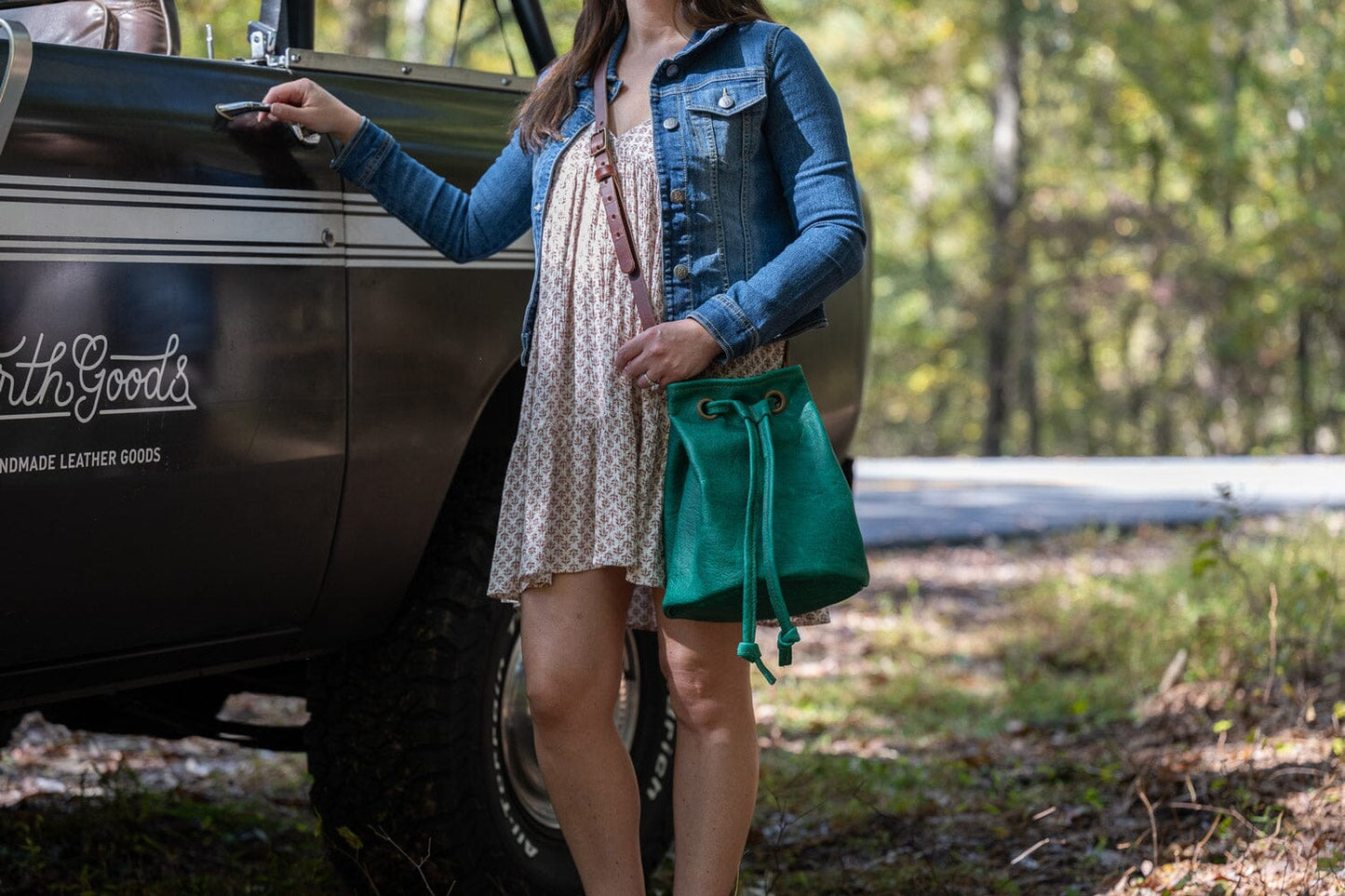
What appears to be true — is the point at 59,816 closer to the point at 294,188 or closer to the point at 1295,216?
the point at 294,188

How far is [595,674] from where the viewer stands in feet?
8.14

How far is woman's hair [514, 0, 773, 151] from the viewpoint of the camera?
8.30ft

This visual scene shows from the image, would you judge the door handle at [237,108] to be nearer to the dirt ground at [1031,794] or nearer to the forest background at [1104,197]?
the dirt ground at [1031,794]

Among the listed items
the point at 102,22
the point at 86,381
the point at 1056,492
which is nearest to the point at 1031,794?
the point at 86,381

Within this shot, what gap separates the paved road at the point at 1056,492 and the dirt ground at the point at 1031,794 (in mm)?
4044

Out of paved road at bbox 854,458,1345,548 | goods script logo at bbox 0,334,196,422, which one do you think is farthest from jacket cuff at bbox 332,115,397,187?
paved road at bbox 854,458,1345,548

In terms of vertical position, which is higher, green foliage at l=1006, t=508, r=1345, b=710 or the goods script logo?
the goods script logo

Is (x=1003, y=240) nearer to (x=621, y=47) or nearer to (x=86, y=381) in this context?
(x=621, y=47)

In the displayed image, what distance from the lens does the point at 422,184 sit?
8.79 ft

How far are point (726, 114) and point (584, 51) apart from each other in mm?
312

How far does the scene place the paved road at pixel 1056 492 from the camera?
982 centimetres

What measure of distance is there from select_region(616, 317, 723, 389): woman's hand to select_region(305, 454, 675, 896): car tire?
0.80 meters

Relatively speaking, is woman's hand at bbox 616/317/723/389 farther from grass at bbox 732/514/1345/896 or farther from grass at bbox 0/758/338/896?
grass at bbox 0/758/338/896

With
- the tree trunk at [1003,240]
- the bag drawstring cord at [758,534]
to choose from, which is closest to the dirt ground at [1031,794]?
the bag drawstring cord at [758,534]
